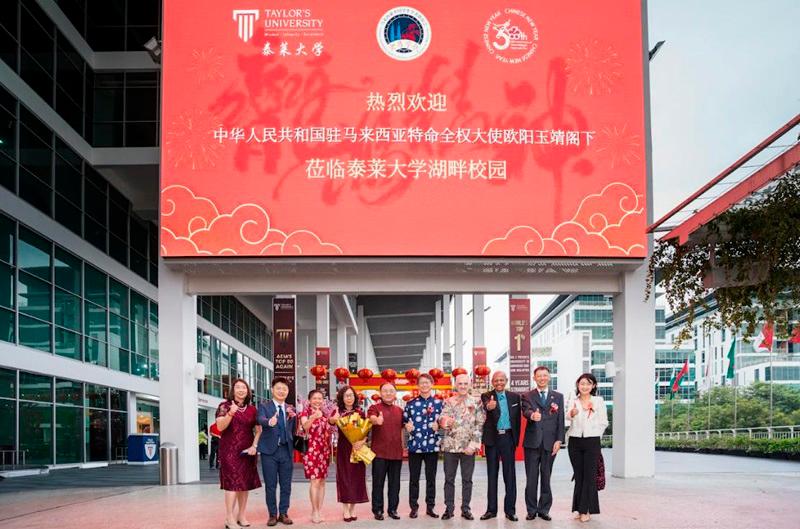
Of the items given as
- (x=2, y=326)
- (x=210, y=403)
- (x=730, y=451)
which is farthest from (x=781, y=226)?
(x=210, y=403)

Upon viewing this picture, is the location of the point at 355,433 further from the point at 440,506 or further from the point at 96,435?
the point at 96,435

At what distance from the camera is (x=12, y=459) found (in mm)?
20359

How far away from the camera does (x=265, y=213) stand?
15789mm

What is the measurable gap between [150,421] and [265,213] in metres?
18.4

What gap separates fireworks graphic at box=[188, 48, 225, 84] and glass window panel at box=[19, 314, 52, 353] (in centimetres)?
798

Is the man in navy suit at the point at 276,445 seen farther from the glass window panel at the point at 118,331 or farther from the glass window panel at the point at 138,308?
the glass window panel at the point at 138,308

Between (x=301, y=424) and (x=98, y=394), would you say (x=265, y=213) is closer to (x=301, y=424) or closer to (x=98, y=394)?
(x=301, y=424)

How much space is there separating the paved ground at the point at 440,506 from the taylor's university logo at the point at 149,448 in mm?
11201

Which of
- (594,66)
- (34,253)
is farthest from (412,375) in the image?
(594,66)

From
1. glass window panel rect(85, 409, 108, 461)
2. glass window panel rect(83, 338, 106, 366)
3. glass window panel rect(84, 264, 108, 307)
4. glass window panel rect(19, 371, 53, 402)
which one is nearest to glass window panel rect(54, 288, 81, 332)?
glass window panel rect(84, 264, 108, 307)

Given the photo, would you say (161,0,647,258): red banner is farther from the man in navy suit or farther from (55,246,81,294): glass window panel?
(55,246,81,294): glass window panel

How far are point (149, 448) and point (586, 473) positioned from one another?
→ 70.7 feet

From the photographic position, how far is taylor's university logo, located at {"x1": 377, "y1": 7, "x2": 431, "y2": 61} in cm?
1602

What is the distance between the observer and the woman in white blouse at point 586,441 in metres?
Answer: 9.84
